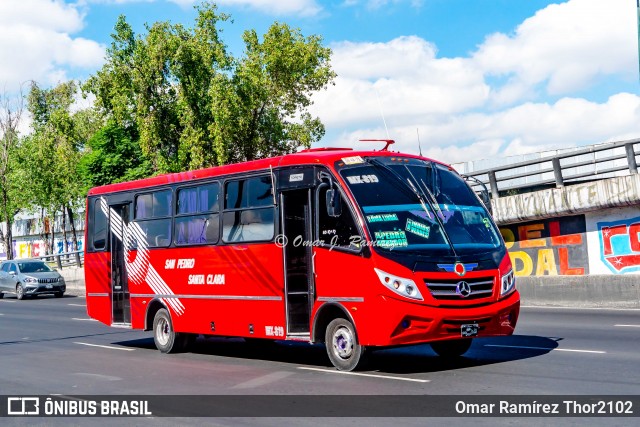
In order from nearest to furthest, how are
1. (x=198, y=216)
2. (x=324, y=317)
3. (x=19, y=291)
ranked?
(x=324, y=317), (x=198, y=216), (x=19, y=291)

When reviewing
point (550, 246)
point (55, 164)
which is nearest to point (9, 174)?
point (55, 164)

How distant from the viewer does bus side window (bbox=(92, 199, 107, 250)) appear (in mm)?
17281

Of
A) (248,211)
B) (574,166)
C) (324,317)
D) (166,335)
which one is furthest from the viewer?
(574,166)

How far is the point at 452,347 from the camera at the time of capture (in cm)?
1248

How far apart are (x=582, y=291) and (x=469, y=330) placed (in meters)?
12.7

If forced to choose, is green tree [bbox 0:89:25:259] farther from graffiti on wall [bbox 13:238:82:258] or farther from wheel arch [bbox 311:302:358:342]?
wheel arch [bbox 311:302:358:342]

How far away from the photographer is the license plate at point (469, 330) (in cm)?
1086

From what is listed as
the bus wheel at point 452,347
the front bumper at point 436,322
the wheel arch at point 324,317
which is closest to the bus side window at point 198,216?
the wheel arch at point 324,317

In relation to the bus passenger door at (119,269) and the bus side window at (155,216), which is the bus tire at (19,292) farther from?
the bus side window at (155,216)

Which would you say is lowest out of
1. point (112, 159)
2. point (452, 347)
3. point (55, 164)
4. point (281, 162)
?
point (452, 347)

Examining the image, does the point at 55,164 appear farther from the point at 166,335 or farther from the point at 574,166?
the point at 166,335

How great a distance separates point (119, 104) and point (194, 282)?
24287mm

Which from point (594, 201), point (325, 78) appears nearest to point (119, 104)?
point (325, 78)
